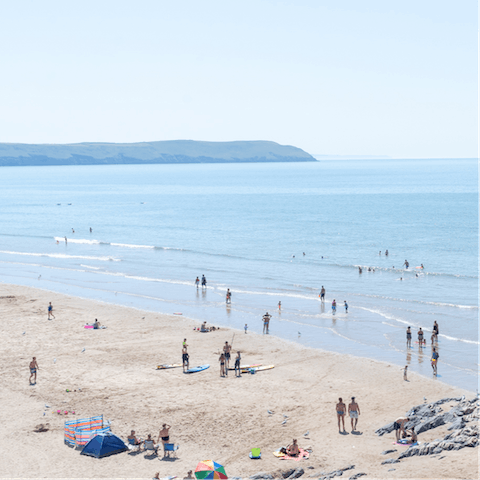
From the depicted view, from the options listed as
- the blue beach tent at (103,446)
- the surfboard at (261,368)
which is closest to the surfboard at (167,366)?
the surfboard at (261,368)

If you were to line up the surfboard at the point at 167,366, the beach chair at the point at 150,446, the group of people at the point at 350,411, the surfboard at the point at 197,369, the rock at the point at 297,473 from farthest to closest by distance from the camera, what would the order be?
the surfboard at the point at 167,366 < the surfboard at the point at 197,369 < the group of people at the point at 350,411 < the beach chair at the point at 150,446 < the rock at the point at 297,473

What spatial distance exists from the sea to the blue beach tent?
13.1 meters

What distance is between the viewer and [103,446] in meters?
17.4

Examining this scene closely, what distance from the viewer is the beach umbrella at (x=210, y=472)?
15195mm

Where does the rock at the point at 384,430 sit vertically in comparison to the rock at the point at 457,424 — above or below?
below

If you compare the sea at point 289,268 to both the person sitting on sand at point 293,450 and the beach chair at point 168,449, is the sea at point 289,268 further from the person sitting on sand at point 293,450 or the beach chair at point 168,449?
the beach chair at point 168,449

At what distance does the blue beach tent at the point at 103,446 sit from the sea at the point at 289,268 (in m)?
13.1

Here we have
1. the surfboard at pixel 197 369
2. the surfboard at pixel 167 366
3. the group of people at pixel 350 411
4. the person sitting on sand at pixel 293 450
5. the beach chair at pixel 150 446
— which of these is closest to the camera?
the person sitting on sand at pixel 293 450

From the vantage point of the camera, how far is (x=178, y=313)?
37.8 meters

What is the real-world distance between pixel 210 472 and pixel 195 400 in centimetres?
671

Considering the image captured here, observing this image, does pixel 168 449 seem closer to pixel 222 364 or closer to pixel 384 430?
pixel 384 430

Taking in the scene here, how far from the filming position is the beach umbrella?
1520 centimetres

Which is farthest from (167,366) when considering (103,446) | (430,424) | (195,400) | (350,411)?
(430,424)

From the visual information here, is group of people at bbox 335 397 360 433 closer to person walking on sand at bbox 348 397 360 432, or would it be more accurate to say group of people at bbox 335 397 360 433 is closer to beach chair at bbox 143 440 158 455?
person walking on sand at bbox 348 397 360 432
